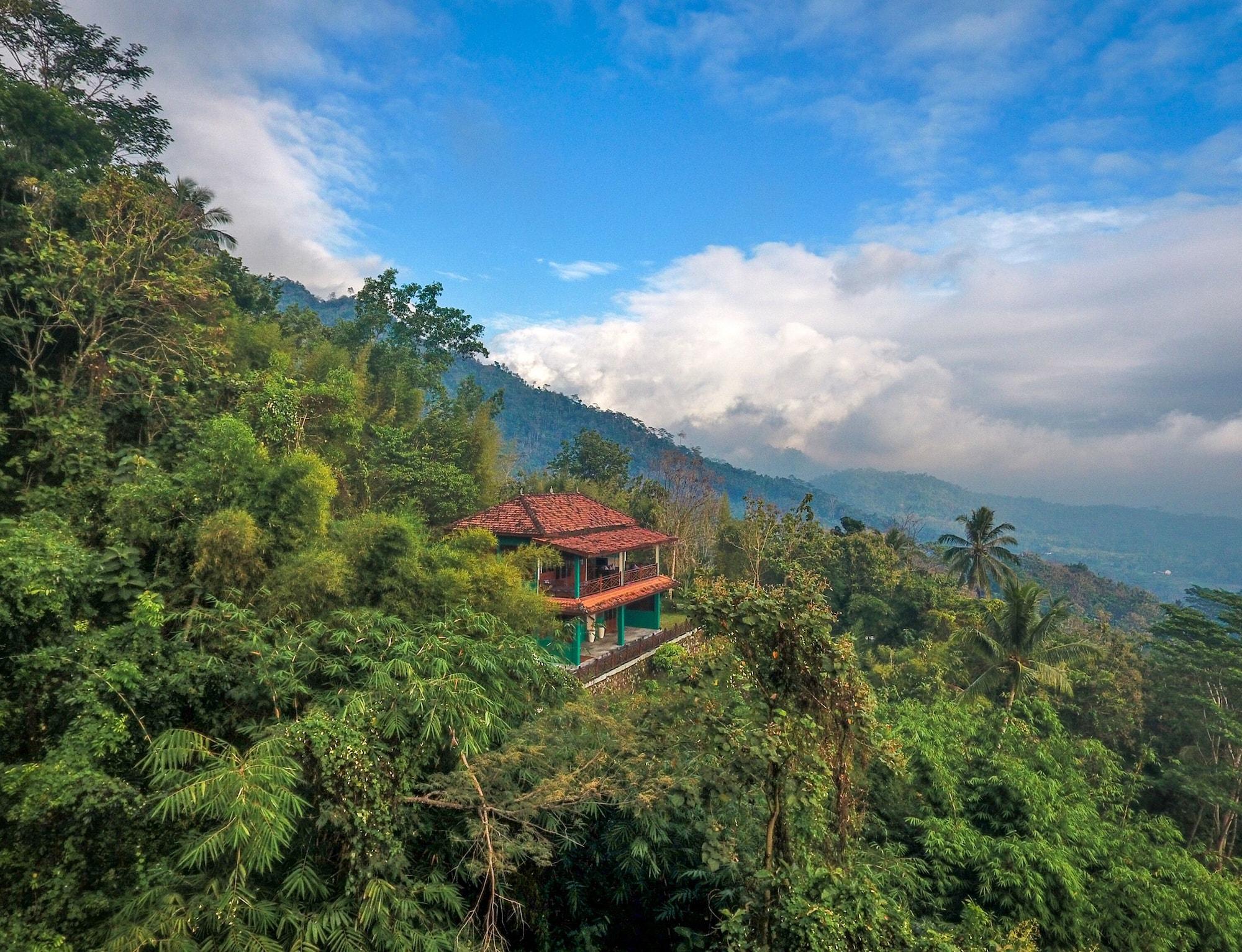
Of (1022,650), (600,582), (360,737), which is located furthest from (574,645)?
(360,737)

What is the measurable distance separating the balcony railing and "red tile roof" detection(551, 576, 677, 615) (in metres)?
0.16

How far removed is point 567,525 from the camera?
62.0ft

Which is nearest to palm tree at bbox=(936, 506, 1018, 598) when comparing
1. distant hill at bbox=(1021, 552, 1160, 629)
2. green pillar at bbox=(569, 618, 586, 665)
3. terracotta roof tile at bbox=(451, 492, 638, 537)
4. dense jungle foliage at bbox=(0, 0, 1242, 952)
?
dense jungle foliage at bbox=(0, 0, 1242, 952)

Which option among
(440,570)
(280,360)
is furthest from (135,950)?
(280,360)

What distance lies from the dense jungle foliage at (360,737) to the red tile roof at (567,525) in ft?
14.2

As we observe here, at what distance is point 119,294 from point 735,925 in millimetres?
13690

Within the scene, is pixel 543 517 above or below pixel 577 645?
above

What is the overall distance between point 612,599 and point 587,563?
1906 mm

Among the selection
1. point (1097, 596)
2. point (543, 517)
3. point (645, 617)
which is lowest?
point (1097, 596)

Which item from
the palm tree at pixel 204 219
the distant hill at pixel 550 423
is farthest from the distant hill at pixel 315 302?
the palm tree at pixel 204 219

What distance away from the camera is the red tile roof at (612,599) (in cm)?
1736

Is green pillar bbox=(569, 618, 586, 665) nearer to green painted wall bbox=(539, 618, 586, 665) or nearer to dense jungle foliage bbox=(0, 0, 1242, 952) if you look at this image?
green painted wall bbox=(539, 618, 586, 665)

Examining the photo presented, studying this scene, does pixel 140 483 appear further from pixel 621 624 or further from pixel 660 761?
pixel 621 624

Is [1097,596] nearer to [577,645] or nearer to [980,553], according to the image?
[980,553]
